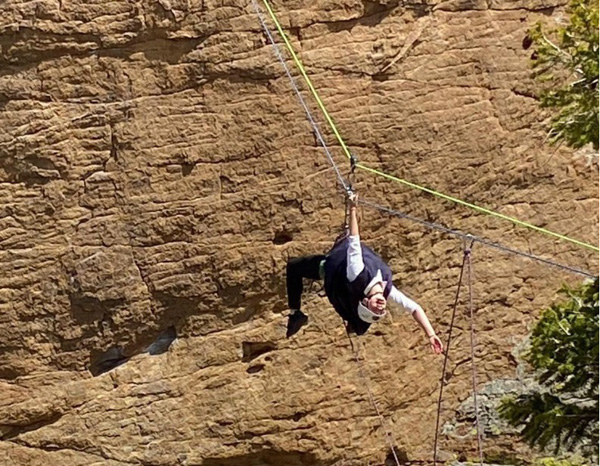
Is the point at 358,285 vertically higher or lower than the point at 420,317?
higher

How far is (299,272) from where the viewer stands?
11.8 metres

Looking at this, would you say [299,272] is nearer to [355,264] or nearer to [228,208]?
[355,264]

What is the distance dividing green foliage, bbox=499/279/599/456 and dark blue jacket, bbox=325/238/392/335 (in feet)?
9.29

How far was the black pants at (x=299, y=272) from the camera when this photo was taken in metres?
11.6

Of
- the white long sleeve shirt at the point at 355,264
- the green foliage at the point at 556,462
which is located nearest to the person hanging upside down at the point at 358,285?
the white long sleeve shirt at the point at 355,264

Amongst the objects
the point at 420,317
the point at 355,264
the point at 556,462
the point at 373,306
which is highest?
the point at 355,264

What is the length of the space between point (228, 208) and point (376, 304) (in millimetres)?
4651

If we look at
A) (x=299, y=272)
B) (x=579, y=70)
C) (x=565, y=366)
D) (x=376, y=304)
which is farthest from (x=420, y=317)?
(x=579, y=70)

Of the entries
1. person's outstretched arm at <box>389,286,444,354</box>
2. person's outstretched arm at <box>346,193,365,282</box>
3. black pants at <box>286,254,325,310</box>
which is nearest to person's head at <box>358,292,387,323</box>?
person's outstretched arm at <box>346,193,365,282</box>

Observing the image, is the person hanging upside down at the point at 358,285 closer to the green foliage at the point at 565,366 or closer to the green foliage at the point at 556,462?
the green foliage at the point at 565,366

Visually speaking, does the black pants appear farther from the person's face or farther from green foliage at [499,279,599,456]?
green foliage at [499,279,599,456]

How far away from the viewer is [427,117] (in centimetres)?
1535

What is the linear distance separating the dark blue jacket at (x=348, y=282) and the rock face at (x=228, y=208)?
3.94 metres

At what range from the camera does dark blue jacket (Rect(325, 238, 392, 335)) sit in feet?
34.9
